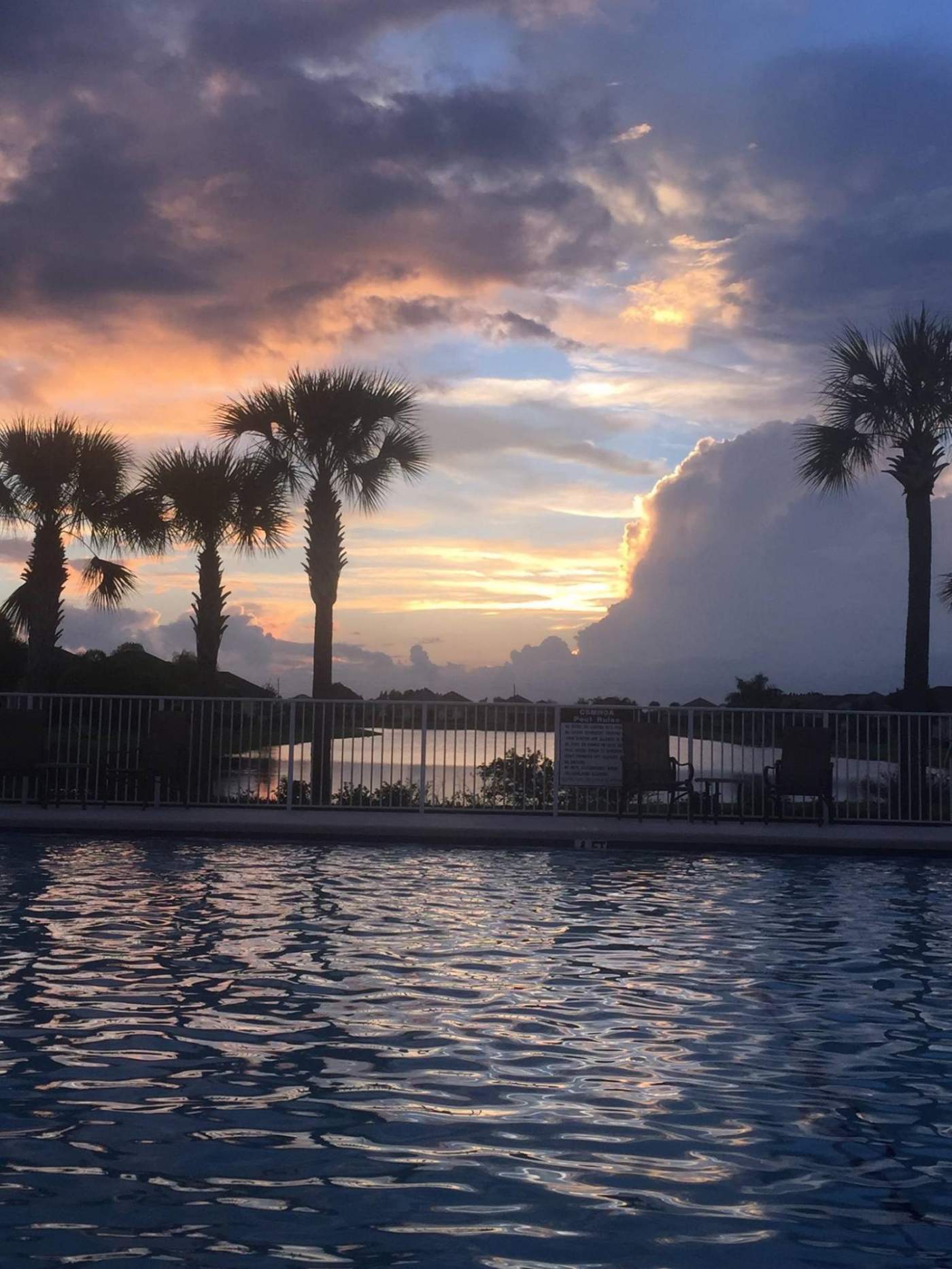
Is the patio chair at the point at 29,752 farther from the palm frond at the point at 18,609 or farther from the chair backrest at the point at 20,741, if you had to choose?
the palm frond at the point at 18,609

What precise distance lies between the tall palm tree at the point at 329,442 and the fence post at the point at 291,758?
5.16m

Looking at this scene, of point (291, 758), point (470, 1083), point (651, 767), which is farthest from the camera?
point (291, 758)

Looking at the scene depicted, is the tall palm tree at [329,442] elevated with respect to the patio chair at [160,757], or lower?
elevated

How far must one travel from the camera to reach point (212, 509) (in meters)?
21.0

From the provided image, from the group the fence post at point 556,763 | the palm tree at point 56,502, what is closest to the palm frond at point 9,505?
the palm tree at point 56,502

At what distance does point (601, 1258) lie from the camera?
3.27m

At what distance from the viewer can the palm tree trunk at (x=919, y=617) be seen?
19.9 metres

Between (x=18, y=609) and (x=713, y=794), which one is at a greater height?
(x=18, y=609)

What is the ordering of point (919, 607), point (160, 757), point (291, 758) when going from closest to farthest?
point (160, 757)
point (291, 758)
point (919, 607)

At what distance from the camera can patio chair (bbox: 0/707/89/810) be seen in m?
15.4

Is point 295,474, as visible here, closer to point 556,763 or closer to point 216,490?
point 216,490

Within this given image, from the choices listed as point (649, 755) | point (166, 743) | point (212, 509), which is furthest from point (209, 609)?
point (649, 755)

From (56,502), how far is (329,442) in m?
4.68

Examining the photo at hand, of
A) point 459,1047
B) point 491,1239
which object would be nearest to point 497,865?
point 459,1047
